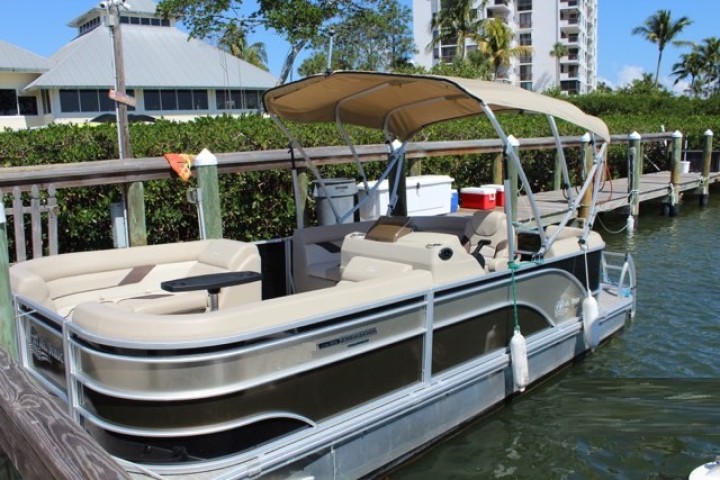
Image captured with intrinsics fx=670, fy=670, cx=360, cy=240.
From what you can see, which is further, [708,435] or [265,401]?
[708,435]

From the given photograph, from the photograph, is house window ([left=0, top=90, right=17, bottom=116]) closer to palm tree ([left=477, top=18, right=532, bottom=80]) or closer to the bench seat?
the bench seat

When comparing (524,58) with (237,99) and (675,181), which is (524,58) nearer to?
(237,99)

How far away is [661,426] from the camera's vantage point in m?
4.69

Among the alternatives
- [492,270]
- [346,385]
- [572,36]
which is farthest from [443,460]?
[572,36]

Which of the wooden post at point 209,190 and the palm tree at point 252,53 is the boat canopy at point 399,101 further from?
the palm tree at point 252,53

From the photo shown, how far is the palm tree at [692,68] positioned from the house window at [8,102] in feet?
193

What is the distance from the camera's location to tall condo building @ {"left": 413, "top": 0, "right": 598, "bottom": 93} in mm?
68875

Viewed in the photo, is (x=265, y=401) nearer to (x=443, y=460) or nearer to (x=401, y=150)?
(x=443, y=460)

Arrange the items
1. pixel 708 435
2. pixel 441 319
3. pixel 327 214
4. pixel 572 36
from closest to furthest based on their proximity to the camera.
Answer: pixel 441 319 < pixel 708 435 < pixel 327 214 < pixel 572 36

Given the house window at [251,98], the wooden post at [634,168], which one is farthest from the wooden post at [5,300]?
the house window at [251,98]

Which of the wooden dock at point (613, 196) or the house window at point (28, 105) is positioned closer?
the wooden dock at point (613, 196)

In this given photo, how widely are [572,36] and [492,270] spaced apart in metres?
77.6

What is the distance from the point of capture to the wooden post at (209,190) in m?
5.86

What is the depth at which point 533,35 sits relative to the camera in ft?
232
